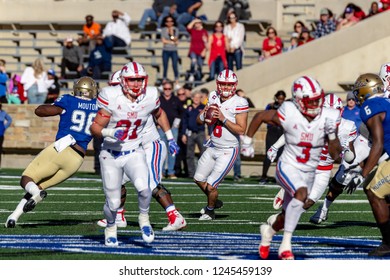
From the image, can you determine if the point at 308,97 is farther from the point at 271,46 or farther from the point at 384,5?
the point at 271,46

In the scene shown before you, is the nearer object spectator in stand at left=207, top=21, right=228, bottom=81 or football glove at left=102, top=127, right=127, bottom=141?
football glove at left=102, top=127, right=127, bottom=141

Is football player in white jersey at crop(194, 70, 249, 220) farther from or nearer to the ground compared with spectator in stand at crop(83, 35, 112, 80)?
farther from the ground

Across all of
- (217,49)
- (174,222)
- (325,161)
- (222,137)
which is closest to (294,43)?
(217,49)

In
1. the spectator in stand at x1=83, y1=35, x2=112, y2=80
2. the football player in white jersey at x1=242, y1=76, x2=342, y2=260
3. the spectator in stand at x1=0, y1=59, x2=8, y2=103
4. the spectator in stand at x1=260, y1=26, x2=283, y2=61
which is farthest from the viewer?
the spectator in stand at x1=83, y1=35, x2=112, y2=80

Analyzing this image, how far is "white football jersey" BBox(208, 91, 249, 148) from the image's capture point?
15.1m

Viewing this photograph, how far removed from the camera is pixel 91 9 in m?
33.0

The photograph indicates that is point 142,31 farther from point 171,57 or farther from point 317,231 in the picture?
point 317,231

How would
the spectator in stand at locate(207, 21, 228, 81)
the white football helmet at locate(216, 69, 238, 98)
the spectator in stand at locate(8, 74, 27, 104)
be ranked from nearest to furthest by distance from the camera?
1. the white football helmet at locate(216, 69, 238, 98)
2. the spectator in stand at locate(207, 21, 228, 81)
3. the spectator in stand at locate(8, 74, 27, 104)

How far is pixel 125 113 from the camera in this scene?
12141 millimetres

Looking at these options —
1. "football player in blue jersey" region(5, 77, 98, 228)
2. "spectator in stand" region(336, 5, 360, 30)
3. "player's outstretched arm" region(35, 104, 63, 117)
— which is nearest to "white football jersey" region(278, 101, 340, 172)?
"football player in blue jersey" region(5, 77, 98, 228)

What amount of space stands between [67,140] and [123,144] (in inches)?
78.3

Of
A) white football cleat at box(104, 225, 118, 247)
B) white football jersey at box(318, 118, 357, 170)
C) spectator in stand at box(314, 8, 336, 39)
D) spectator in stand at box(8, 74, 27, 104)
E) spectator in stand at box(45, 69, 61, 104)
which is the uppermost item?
white football jersey at box(318, 118, 357, 170)

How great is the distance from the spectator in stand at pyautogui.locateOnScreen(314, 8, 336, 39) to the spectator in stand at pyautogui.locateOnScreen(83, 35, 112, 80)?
4.71m

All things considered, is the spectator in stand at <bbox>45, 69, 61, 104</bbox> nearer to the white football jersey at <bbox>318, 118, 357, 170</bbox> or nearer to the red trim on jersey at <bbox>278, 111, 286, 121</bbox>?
the white football jersey at <bbox>318, 118, 357, 170</bbox>
